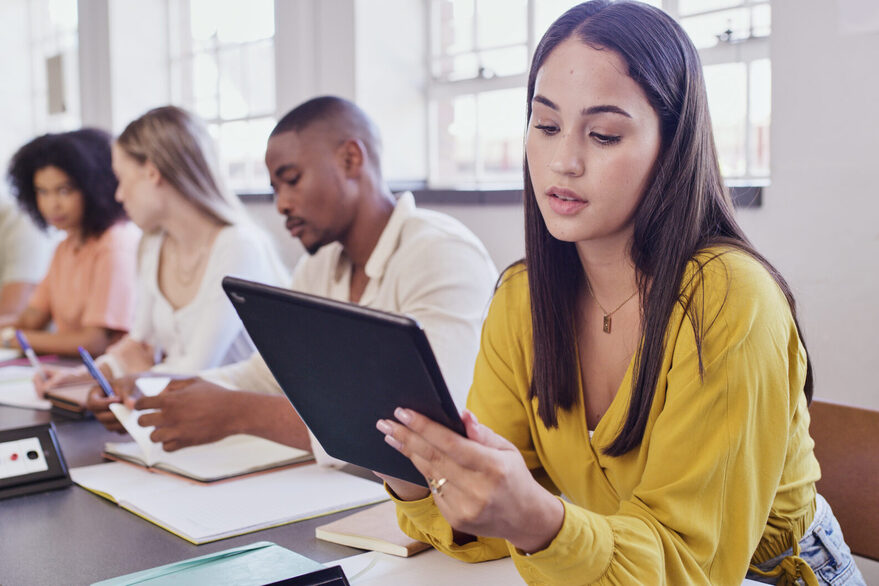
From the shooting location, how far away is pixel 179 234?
2.70 metres

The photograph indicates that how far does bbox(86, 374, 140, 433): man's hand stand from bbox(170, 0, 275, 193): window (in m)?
2.23

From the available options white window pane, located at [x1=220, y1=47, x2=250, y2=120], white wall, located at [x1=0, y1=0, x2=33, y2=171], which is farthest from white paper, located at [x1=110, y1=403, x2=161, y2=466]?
white wall, located at [x1=0, y1=0, x2=33, y2=171]

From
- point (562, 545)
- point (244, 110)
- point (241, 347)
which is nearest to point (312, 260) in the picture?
point (241, 347)

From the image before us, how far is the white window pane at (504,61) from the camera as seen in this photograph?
9.62ft

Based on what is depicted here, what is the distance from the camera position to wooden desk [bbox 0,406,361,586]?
1.13m

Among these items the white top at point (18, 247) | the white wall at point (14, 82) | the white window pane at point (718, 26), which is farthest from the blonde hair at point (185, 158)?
the white wall at point (14, 82)

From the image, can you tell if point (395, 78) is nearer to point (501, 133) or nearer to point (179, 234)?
point (501, 133)

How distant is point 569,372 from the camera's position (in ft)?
3.96

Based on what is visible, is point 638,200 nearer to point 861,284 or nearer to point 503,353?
point 503,353

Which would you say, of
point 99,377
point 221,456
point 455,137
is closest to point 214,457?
point 221,456

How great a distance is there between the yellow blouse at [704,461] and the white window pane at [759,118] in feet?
4.19

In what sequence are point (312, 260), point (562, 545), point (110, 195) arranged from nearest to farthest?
point (562, 545)
point (312, 260)
point (110, 195)

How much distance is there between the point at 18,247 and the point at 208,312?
8.05ft

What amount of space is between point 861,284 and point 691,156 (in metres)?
1.00
